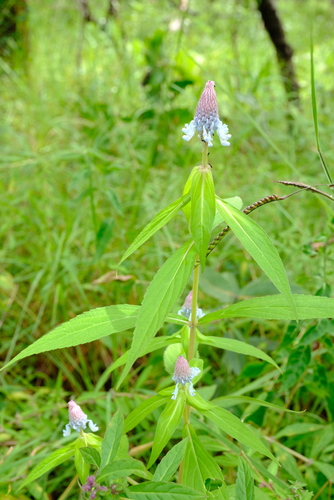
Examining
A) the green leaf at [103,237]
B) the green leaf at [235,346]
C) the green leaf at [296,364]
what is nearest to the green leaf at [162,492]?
the green leaf at [235,346]

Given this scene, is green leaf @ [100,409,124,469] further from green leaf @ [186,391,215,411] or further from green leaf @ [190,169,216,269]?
green leaf @ [190,169,216,269]

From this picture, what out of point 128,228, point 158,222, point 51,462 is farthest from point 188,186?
point 128,228

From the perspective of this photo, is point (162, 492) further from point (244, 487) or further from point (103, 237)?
point (103, 237)

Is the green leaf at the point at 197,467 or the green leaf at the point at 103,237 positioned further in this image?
the green leaf at the point at 103,237

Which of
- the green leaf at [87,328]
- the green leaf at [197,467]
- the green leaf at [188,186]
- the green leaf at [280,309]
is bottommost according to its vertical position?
the green leaf at [197,467]

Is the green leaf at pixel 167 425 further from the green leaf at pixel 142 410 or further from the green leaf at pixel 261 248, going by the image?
the green leaf at pixel 261 248

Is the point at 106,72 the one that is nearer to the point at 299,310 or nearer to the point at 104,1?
the point at 104,1
